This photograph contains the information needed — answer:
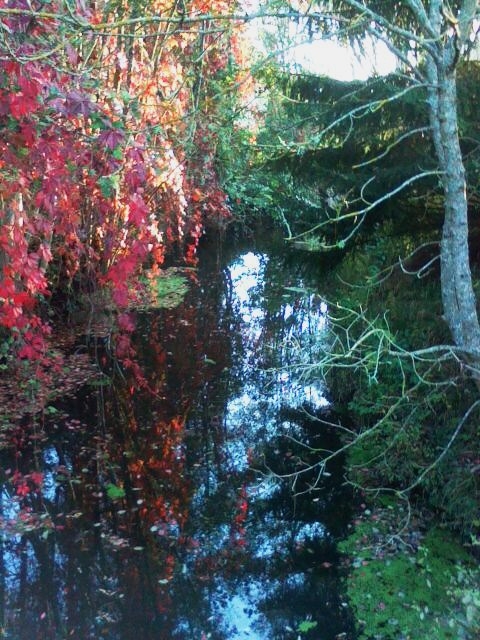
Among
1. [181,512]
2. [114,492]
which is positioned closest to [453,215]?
[181,512]

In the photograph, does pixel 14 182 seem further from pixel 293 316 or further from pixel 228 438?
pixel 293 316

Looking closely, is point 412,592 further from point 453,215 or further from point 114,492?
point 114,492

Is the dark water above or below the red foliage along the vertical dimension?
below

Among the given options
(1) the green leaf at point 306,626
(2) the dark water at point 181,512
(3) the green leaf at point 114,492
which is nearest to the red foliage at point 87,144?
(2) the dark water at point 181,512

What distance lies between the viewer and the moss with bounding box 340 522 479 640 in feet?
15.9

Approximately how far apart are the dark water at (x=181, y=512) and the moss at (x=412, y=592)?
8.0 inches

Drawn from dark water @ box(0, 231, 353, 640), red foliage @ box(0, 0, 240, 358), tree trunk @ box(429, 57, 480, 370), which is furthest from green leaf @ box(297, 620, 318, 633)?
red foliage @ box(0, 0, 240, 358)

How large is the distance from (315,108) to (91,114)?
3110mm

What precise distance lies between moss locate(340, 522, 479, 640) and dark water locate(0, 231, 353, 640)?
204 mm

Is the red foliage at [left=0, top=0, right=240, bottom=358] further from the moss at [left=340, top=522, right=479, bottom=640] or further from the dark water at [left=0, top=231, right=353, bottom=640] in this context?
the moss at [left=340, top=522, right=479, bottom=640]

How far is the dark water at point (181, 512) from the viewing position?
206 inches

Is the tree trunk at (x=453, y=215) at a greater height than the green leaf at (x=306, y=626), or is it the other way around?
the tree trunk at (x=453, y=215)

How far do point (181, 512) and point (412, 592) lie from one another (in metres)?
2.48

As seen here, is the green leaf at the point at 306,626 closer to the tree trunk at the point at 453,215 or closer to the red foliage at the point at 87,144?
the tree trunk at the point at 453,215
